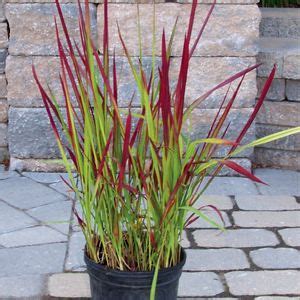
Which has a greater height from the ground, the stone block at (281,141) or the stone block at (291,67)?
the stone block at (291,67)

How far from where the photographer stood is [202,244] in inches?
128

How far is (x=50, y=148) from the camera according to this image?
163 inches

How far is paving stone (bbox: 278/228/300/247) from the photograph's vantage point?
3.25 metres

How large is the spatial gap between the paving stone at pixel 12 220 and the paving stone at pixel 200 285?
2.87ft

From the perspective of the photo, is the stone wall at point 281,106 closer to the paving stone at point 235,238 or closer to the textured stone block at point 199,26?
the textured stone block at point 199,26

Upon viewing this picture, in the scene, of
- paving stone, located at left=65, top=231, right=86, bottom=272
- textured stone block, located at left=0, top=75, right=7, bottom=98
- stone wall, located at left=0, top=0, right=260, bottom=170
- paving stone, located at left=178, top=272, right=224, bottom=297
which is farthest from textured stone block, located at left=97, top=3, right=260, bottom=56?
paving stone, located at left=178, top=272, right=224, bottom=297

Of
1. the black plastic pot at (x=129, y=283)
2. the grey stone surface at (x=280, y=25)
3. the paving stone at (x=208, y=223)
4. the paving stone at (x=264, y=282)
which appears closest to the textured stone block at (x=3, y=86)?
the paving stone at (x=208, y=223)

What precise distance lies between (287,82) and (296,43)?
1.28 feet

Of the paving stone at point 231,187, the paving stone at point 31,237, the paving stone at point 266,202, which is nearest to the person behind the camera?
the paving stone at point 31,237

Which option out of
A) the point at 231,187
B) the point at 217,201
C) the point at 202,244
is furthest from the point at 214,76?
the point at 202,244

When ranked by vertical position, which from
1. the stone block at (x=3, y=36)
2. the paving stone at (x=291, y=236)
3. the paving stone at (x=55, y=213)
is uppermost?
the stone block at (x=3, y=36)

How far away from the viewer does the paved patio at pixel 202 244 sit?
2.83m

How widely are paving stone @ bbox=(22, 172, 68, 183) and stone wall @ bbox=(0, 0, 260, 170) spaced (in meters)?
0.19

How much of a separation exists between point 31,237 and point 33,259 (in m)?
0.23
